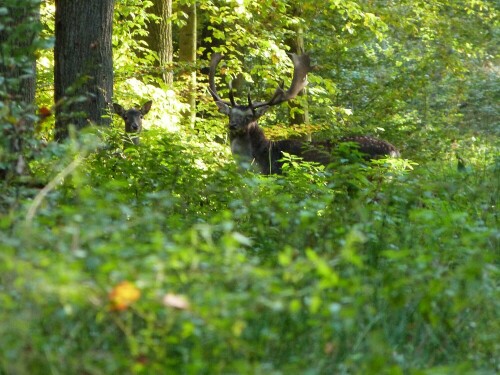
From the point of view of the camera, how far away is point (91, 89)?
1148 centimetres

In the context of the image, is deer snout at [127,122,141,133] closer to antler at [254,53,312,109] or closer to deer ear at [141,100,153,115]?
deer ear at [141,100,153,115]

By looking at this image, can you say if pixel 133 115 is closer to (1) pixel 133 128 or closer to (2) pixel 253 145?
(1) pixel 133 128

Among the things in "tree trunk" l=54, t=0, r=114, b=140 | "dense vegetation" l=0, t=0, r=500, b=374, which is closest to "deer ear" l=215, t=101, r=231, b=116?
"tree trunk" l=54, t=0, r=114, b=140

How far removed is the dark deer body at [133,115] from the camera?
1400 cm

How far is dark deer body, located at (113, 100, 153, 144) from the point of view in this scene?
1400 centimetres

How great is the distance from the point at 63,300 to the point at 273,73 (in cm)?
1549

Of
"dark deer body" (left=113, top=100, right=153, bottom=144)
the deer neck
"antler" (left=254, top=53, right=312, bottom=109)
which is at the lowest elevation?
the deer neck

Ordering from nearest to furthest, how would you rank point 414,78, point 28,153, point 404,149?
point 28,153, point 404,149, point 414,78

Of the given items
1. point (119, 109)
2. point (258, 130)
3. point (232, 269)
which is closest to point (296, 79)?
point (258, 130)

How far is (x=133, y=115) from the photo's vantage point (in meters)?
14.3

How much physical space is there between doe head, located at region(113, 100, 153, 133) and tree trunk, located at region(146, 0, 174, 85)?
2239mm

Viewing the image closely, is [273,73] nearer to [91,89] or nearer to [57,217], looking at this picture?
[91,89]

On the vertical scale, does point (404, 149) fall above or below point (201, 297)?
below

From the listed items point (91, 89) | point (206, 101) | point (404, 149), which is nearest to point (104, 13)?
point (91, 89)
